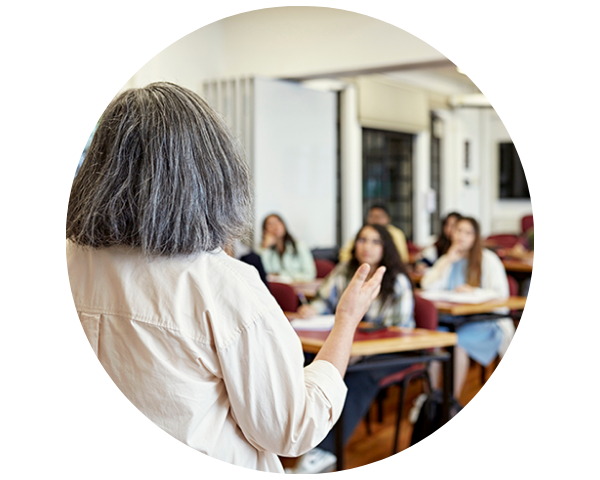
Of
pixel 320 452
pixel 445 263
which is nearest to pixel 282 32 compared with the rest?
pixel 445 263

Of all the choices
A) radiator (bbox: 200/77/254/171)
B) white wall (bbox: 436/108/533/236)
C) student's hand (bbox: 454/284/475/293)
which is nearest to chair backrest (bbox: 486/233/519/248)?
white wall (bbox: 436/108/533/236)

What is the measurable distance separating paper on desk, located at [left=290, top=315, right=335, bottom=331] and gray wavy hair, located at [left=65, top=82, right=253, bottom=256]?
2.13 meters

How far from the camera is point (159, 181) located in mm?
1046

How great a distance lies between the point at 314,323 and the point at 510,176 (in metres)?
9.18

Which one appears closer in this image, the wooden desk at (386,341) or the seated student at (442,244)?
the wooden desk at (386,341)

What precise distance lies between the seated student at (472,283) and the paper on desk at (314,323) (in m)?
1.20

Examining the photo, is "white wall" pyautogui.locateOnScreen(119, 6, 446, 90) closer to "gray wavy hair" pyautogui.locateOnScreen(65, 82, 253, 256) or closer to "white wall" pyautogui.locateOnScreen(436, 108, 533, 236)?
"gray wavy hair" pyautogui.locateOnScreen(65, 82, 253, 256)

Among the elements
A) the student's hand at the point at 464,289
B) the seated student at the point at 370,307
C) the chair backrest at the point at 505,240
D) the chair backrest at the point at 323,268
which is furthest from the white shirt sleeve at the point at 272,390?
the chair backrest at the point at 505,240

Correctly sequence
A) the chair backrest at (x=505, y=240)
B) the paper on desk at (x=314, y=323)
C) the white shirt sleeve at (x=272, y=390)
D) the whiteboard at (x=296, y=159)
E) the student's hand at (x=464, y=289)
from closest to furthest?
the white shirt sleeve at (x=272, y=390), the paper on desk at (x=314, y=323), the student's hand at (x=464, y=289), the whiteboard at (x=296, y=159), the chair backrest at (x=505, y=240)

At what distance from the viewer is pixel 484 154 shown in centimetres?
1130

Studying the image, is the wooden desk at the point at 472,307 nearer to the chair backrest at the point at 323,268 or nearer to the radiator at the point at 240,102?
the chair backrest at the point at 323,268

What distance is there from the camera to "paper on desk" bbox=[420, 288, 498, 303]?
4141mm

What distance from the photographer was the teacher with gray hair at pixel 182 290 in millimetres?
1047

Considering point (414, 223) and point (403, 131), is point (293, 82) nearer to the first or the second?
point (403, 131)
